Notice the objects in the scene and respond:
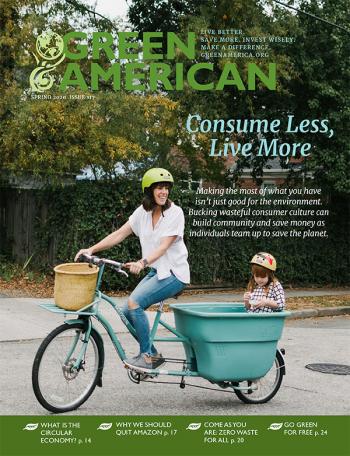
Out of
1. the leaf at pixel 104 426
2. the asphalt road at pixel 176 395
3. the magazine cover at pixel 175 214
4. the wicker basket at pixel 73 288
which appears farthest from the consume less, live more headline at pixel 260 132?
the leaf at pixel 104 426

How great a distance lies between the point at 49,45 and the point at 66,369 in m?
10.8

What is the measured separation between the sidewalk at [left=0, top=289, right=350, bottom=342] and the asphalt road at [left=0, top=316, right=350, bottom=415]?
3.77ft

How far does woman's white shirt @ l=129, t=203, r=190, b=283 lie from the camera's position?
5.98m

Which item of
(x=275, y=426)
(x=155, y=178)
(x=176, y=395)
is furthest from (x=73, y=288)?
(x=275, y=426)

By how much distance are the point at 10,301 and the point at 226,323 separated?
26.1ft

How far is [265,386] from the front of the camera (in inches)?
255

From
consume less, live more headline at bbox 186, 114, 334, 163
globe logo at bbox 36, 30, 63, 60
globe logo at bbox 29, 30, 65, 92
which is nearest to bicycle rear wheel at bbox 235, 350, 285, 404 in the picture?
globe logo at bbox 29, 30, 65, 92

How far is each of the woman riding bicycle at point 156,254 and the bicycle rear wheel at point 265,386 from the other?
781mm

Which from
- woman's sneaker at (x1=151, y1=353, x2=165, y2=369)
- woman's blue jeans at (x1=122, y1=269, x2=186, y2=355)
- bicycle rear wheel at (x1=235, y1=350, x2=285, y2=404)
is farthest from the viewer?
bicycle rear wheel at (x1=235, y1=350, x2=285, y2=404)

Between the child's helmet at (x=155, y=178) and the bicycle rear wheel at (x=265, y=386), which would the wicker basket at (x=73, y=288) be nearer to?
the child's helmet at (x=155, y=178)

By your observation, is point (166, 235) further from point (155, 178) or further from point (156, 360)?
point (156, 360)

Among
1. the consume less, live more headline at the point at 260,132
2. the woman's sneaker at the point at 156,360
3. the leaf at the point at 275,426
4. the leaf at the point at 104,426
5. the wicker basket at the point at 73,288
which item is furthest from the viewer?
the consume less, live more headline at the point at 260,132

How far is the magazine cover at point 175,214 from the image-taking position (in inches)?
232

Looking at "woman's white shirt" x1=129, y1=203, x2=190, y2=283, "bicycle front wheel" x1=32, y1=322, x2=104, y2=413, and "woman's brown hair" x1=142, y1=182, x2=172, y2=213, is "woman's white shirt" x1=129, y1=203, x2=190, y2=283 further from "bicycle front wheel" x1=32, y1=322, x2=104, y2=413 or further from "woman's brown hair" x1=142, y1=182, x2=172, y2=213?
"bicycle front wheel" x1=32, y1=322, x2=104, y2=413
